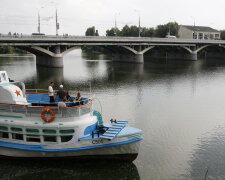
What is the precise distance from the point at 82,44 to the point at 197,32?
85.7 m

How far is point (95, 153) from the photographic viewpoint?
→ 46.2 feet

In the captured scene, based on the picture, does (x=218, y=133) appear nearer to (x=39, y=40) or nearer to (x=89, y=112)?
(x=89, y=112)

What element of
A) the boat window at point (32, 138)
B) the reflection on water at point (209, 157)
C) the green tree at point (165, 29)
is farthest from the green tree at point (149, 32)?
the boat window at point (32, 138)

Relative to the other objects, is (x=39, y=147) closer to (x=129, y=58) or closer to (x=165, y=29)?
(x=129, y=58)

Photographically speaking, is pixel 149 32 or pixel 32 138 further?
pixel 149 32

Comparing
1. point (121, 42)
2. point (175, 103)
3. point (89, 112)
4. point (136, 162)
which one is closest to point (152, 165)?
point (136, 162)

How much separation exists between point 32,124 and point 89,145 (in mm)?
3309

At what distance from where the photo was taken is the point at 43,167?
13992mm

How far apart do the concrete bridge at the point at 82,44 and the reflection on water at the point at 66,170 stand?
126ft

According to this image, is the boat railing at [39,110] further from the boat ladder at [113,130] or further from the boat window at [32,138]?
the boat ladder at [113,130]

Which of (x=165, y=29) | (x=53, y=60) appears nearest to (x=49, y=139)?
(x=53, y=60)

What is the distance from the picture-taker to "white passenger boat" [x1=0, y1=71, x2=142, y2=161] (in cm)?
1375

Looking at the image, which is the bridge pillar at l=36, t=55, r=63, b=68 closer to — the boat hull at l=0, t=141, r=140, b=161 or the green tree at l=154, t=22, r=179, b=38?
the boat hull at l=0, t=141, r=140, b=161

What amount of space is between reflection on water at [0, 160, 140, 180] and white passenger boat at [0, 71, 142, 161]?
0.42 metres
